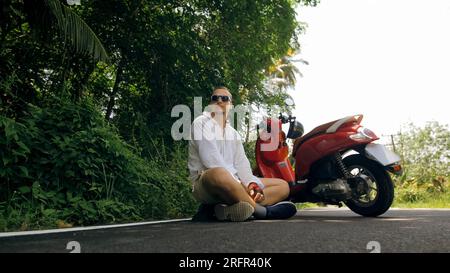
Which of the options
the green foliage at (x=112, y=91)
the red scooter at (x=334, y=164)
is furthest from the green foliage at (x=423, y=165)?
the red scooter at (x=334, y=164)

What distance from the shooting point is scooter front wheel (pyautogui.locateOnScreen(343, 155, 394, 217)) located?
523 cm

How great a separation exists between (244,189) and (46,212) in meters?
1.80

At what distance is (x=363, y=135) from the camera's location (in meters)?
5.40

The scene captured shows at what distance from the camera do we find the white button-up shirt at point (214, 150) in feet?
15.3

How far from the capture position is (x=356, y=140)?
211 inches

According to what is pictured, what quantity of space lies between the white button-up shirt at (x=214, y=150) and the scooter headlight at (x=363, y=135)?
1.16 meters

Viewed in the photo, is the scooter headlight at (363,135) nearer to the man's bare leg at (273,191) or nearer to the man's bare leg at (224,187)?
the man's bare leg at (273,191)

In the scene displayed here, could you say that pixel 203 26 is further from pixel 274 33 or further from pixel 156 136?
pixel 156 136

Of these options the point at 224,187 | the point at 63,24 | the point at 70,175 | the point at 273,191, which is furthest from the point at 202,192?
the point at 63,24

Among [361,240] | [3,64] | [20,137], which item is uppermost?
[3,64]
